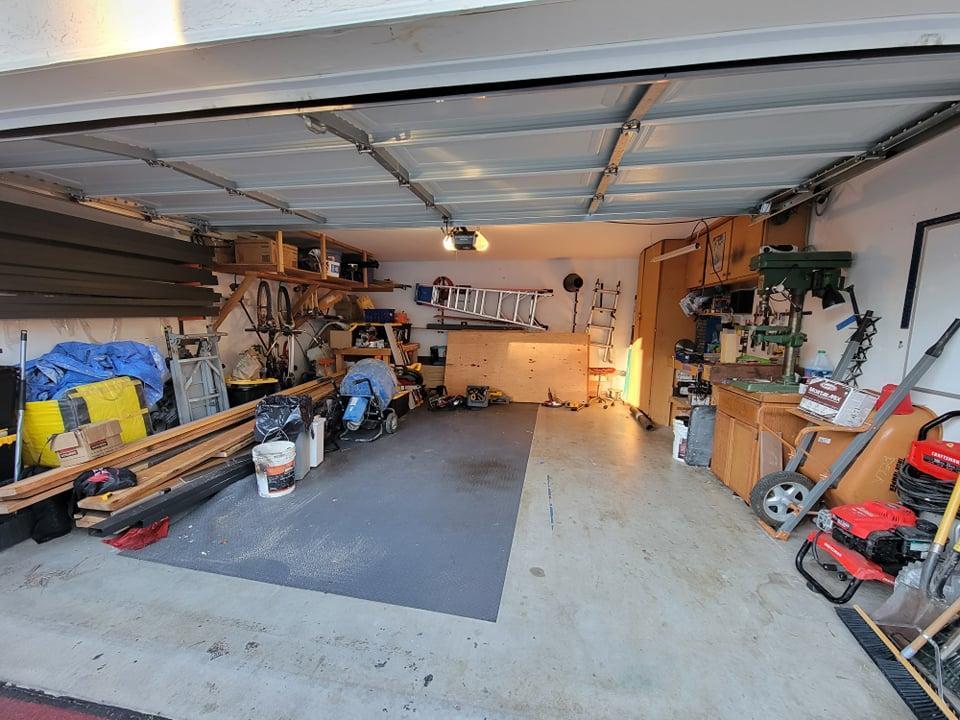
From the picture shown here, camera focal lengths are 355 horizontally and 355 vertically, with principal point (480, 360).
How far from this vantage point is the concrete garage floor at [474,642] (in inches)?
49.8

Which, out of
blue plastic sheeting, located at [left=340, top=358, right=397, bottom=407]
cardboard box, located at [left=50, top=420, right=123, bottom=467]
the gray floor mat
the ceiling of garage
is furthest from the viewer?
blue plastic sheeting, located at [left=340, top=358, right=397, bottom=407]

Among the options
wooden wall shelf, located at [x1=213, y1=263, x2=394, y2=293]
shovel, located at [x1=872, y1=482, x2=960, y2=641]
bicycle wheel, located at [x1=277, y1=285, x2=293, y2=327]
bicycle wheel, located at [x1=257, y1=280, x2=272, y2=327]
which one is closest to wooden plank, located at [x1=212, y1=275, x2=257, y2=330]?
wooden wall shelf, located at [x1=213, y1=263, x2=394, y2=293]

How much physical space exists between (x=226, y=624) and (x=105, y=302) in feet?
8.90

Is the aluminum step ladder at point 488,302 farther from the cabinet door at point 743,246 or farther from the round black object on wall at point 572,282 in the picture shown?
the cabinet door at point 743,246

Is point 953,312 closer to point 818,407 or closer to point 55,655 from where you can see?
point 818,407

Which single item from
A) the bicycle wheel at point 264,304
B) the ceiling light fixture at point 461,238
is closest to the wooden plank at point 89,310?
the bicycle wheel at point 264,304

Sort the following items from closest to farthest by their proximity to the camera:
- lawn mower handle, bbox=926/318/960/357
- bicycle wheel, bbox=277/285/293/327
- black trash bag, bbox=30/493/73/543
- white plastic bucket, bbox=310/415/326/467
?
lawn mower handle, bbox=926/318/960/357 → black trash bag, bbox=30/493/73/543 → white plastic bucket, bbox=310/415/326/467 → bicycle wheel, bbox=277/285/293/327

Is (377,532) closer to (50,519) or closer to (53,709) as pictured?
(53,709)

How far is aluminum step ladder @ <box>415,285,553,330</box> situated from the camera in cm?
606

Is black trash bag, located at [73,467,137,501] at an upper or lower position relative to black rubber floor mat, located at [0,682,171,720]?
upper

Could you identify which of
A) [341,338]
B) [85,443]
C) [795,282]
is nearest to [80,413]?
[85,443]

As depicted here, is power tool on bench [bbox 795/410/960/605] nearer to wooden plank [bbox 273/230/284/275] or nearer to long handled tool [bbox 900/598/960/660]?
long handled tool [bbox 900/598/960/660]

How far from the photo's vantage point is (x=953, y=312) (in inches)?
69.9

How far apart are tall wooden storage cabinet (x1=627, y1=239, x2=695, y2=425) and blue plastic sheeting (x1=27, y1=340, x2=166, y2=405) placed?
5245 mm
